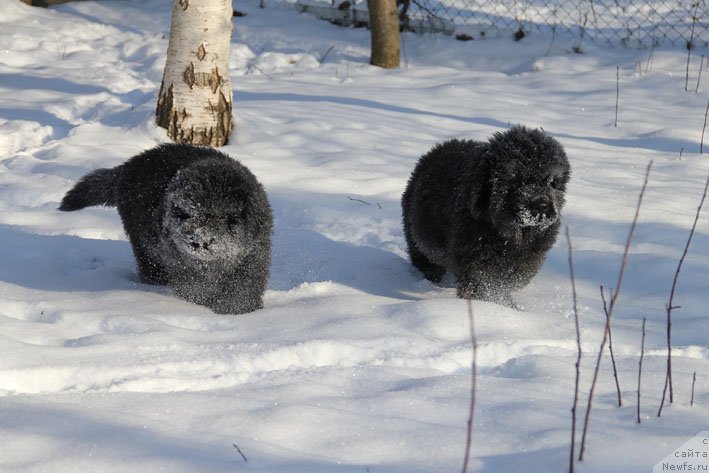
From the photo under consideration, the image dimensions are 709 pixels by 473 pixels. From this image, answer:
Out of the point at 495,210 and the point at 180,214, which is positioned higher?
the point at 495,210

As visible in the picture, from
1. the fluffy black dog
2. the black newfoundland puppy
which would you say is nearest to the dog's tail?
the fluffy black dog

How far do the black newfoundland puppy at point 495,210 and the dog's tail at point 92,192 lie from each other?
2152mm

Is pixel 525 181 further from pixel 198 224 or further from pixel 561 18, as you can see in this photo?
pixel 561 18

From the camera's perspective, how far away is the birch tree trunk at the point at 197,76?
7.68 meters

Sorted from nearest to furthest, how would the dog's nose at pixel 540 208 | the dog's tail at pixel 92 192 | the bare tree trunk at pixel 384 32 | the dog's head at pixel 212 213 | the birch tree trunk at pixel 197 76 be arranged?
the dog's head at pixel 212 213
the dog's nose at pixel 540 208
the dog's tail at pixel 92 192
the birch tree trunk at pixel 197 76
the bare tree trunk at pixel 384 32

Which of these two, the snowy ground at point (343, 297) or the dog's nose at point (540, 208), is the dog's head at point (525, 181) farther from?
the snowy ground at point (343, 297)

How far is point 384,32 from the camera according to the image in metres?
11.4

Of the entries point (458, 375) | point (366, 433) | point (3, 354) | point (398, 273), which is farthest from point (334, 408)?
point (398, 273)

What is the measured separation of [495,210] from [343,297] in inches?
42.3

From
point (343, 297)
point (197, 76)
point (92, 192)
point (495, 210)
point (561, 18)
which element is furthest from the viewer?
point (561, 18)

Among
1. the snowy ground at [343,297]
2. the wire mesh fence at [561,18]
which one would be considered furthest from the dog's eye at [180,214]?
the wire mesh fence at [561,18]

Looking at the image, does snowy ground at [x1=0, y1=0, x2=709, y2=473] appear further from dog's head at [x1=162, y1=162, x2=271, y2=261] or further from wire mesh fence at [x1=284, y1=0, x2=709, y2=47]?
wire mesh fence at [x1=284, y1=0, x2=709, y2=47]

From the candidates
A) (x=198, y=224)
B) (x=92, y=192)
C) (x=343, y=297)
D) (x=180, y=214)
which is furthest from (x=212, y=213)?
(x=92, y=192)

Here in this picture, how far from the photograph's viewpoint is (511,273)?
500 cm
